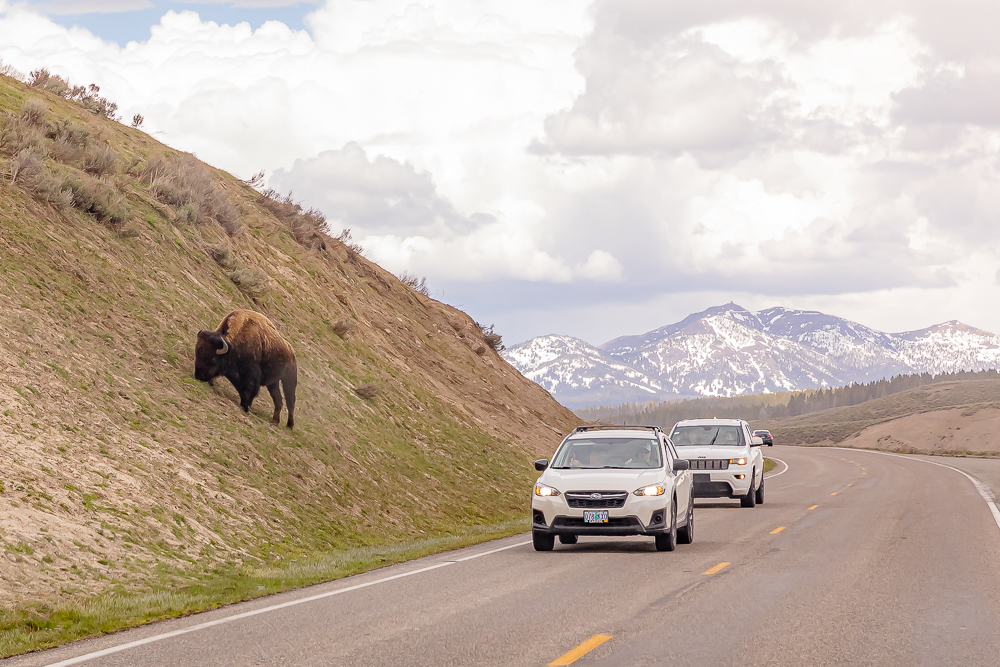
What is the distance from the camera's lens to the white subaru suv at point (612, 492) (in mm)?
14914

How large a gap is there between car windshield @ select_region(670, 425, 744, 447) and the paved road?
8.40 metres

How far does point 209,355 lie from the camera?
21.0 metres

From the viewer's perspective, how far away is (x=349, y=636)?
8.99 meters

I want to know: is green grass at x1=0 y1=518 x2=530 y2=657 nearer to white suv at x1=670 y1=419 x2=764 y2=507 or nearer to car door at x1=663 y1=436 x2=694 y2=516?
car door at x1=663 y1=436 x2=694 y2=516

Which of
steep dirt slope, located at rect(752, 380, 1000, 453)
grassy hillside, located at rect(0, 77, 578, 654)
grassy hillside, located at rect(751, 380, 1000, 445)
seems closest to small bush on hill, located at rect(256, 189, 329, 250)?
grassy hillside, located at rect(0, 77, 578, 654)

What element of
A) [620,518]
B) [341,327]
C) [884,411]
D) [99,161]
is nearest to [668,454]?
→ [620,518]

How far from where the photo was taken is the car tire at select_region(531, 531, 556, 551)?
1555 cm

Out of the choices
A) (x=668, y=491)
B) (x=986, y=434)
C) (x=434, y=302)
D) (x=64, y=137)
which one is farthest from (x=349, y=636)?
(x=986, y=434)

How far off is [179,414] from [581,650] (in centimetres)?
1262

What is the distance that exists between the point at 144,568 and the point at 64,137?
16726 mm

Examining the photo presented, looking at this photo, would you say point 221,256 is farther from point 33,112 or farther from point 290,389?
point 290,389

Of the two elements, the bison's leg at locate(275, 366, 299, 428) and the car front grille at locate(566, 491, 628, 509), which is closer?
the car front grille at locate(566, 491, 628, 509)

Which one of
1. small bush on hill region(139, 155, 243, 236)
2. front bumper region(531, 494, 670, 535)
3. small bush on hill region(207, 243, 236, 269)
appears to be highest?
small bush on hill region(139, 155, 243, 236)

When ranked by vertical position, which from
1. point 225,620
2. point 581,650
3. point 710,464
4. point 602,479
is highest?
point 602,479
